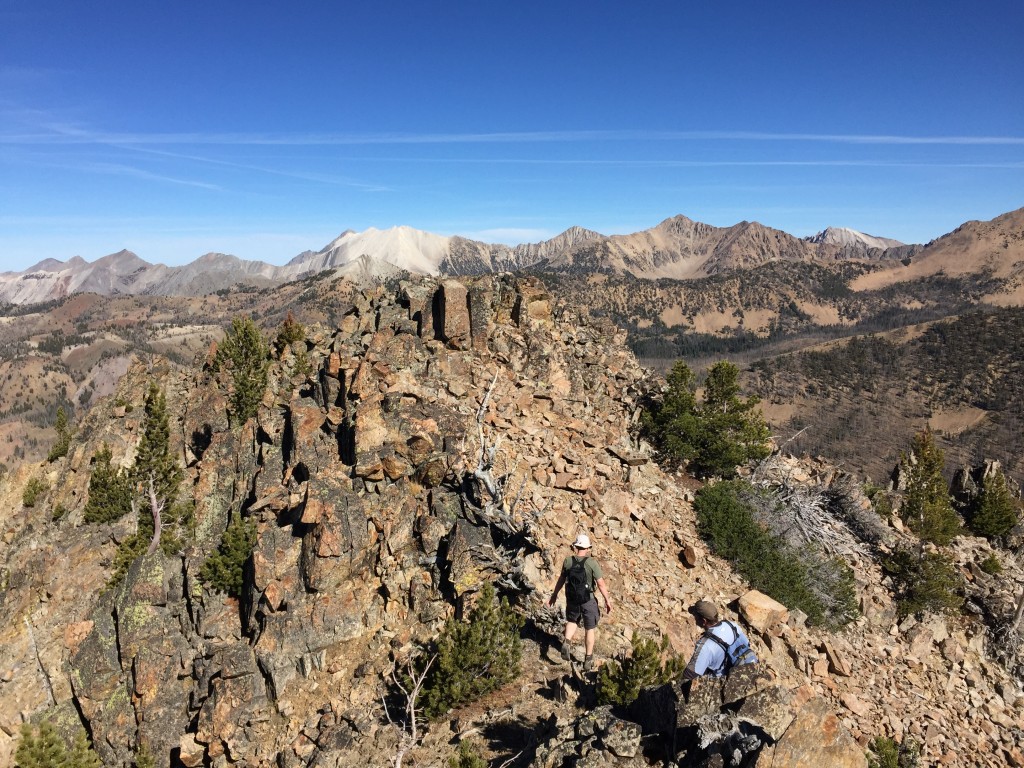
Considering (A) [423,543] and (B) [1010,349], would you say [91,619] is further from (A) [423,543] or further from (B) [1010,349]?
(B) [1010,349]

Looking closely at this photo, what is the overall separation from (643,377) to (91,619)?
79.3ft

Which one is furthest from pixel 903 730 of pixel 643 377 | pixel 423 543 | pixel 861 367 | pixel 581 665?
pixel 861 367

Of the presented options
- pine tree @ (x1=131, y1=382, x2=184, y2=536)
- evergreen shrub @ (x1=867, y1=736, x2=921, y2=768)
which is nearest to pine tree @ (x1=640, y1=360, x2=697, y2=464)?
evergreen shrub @ (x1=867, y1=736, x2=921, y2=768)

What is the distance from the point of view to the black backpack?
1190cm

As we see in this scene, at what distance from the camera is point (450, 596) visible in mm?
14828

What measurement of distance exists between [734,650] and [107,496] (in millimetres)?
32456

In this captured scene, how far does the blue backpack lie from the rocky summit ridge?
2.10 ft

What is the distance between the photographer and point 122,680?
1800 centimetres

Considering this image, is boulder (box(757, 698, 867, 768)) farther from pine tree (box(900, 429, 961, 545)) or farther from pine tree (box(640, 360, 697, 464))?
pine tree (box(900, 429, 961, 545))

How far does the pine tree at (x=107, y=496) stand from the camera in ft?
95.4

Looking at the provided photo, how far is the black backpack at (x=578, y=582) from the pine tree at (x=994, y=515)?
27.8m

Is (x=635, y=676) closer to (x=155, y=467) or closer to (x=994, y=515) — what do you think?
(x=155, y=467)

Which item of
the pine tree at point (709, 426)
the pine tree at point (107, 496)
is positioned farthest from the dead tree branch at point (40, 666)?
the pine tree at point (709, 426)

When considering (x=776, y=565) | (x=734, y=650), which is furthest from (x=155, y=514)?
(x=734, y=650)
